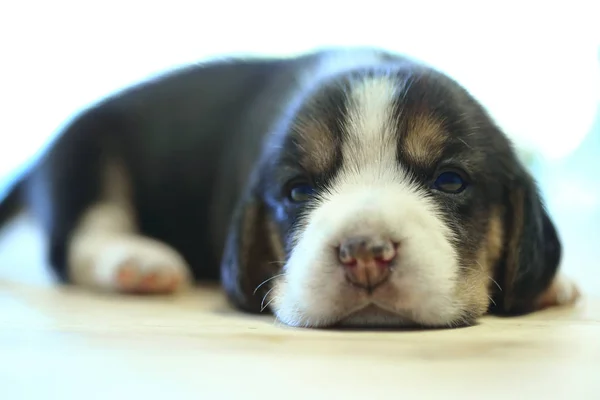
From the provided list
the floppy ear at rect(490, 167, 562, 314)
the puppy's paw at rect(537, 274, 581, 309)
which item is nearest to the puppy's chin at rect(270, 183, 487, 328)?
the floppy ear at rect(490, 167, 562, 314)

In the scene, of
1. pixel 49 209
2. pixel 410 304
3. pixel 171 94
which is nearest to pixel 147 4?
pixel 171 94

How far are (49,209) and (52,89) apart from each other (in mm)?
704

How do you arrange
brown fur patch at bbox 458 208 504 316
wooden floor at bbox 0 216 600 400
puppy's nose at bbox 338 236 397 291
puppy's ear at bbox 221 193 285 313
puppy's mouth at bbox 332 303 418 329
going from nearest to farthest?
wooden floor at bbox 0 216 600 400 < puppy's nose at bbox 338 236 397 291 < puppy's mouth at bbox 332 303 418 329 < brown fur patch at bbox 458 208 504 316 < puppy's ear at bbox 221 193 285 313

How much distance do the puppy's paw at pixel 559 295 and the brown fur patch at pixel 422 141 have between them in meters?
0.59

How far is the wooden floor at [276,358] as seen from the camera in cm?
131

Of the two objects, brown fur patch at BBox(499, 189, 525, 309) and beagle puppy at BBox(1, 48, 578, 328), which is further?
brown fur patch at BBox(499, 189, 525, 309)

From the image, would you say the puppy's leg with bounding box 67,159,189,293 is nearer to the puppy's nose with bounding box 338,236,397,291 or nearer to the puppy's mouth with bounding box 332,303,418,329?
the puppy's mouth with bounding box 332,303,418,329

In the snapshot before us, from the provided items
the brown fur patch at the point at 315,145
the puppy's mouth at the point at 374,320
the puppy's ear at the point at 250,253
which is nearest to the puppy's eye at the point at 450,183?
the brown fur patch at the point at 315,145

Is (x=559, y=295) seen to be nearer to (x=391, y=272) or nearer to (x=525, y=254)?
(x=525, y=254)

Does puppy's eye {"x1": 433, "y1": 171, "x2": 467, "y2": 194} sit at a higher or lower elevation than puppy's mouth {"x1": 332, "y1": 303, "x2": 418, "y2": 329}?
higher

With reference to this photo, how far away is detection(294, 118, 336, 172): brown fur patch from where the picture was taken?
2.09 metres

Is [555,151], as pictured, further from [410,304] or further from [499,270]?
[410,304]

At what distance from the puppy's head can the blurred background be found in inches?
26.6

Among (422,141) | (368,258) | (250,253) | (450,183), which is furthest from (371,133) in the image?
(250,253)
